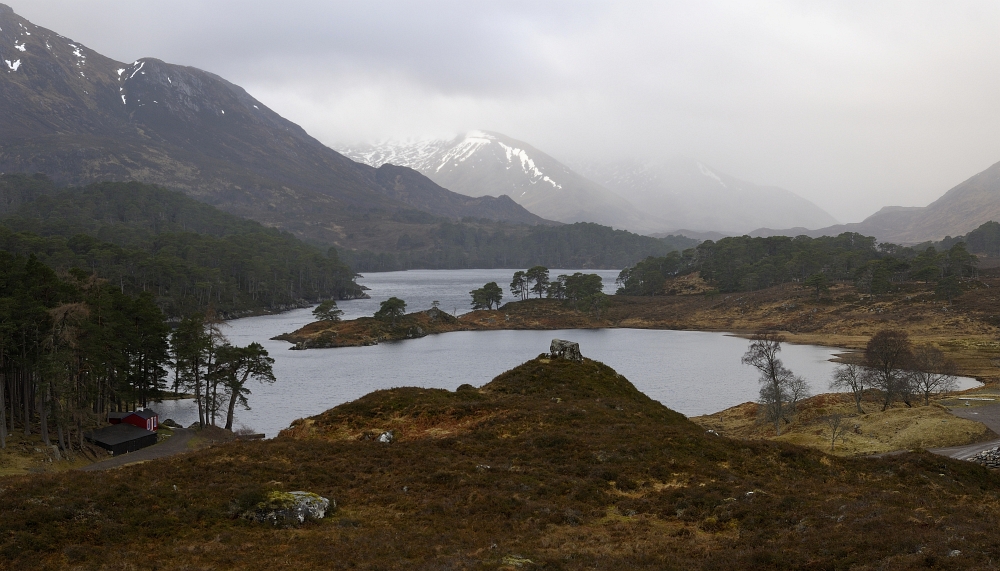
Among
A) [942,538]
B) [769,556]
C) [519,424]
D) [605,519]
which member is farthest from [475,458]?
[942,538]

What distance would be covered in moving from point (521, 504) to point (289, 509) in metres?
8.80

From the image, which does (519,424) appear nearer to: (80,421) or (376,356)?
(80,421)

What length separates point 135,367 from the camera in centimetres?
6781

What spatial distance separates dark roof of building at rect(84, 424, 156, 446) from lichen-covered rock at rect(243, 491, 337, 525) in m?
38.5

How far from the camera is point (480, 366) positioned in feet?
351

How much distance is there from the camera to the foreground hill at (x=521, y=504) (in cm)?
1823

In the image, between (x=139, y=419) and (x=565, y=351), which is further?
(x=139, y=419)

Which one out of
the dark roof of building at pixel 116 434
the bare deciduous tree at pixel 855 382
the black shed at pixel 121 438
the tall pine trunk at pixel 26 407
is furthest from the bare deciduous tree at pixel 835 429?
the tall pine trunk at pixel 26 407

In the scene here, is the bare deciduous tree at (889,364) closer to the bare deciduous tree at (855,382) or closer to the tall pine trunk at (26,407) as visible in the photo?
the bare deciduous tree at (855,382)

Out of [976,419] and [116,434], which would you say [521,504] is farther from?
[976,419]

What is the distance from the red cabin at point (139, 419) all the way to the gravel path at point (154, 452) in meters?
2.10

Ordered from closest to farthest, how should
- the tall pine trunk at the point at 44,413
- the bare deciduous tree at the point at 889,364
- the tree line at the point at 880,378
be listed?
1. the tall pine trunk at the point at 44,413
2. the tree line at the point at 880,378
3. the bare deciduous tree at the point at 889,364

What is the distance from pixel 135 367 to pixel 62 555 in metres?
55.8

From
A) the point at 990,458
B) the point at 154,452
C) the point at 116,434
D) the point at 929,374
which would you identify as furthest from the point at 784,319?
the point at 116,434
